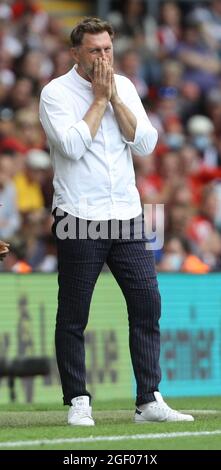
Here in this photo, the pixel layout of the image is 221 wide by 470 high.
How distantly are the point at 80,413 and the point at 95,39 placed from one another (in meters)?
2.10

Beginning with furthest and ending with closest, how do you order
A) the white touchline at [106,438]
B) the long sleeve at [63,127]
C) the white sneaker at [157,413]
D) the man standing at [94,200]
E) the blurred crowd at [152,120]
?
the blurred crowd at [152,120], the white sneaker at [157,413], the man standing at [94,200], the long sleeve at [63,127], the white touchline at [106,438]

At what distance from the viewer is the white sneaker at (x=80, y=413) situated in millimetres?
7086

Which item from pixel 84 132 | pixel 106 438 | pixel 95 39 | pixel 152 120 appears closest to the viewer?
pixel 106 438

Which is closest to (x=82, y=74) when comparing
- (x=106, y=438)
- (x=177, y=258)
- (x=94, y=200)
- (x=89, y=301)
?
(x=94, y=200)

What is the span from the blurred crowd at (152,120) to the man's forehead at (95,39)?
486 centimetres

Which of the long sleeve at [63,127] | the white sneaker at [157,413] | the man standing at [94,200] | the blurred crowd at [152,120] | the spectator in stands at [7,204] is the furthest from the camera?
the blurred crowd at [152,120]

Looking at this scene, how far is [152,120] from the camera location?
1614 cm

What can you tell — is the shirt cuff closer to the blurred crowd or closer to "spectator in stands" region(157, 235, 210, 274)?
the blurred crowd

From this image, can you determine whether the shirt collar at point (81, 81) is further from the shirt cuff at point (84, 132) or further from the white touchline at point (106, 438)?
the white touchline at point (106, 438)

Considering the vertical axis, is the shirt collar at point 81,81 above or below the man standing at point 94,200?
above

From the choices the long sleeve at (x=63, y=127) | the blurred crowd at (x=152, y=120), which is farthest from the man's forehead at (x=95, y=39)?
the blurred crowd at (x=152, y=120)

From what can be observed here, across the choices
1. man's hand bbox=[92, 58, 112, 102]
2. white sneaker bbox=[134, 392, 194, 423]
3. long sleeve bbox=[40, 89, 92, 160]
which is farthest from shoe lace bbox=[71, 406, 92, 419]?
man's hand bbox=[92, 58, 112, 102]

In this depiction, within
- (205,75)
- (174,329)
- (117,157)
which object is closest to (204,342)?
(174,329)

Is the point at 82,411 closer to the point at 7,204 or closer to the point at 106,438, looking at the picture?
the point at 106,438
